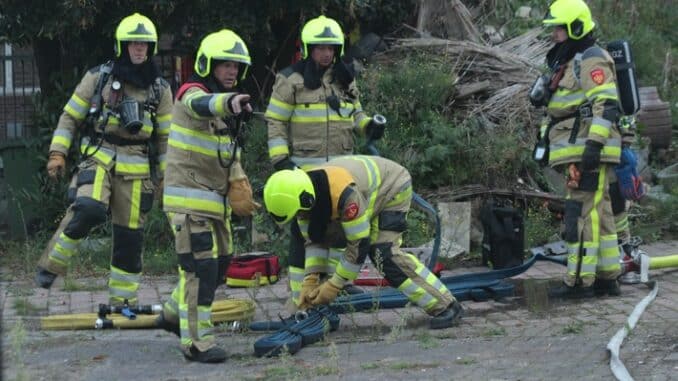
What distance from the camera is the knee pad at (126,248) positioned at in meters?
7.85

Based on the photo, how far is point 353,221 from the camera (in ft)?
22.7

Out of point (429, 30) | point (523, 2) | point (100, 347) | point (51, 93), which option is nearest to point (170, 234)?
point (51, 93)

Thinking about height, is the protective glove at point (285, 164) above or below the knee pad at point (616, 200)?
above

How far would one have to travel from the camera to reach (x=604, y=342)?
709 cm

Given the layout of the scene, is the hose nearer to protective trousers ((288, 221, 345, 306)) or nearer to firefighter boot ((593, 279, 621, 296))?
protective trousers ((288, 221, 345, 306))

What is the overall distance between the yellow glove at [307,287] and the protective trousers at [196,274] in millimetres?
751

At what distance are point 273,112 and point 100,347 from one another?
7.53 ft

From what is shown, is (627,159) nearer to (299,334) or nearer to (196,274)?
(299,334)

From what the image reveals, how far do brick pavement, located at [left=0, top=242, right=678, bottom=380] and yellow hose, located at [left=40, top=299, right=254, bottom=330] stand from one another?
8 cm

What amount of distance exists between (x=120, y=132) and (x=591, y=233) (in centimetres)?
362

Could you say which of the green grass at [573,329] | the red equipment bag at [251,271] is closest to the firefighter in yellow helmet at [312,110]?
the red equipment bag at [251,271]

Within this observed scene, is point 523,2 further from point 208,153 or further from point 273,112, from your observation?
point 208,153

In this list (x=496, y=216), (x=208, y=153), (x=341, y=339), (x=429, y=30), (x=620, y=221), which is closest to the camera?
(x=208, y=153)

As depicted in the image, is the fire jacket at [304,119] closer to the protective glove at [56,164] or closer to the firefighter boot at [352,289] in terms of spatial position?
the firefighter boot at [352,289]
